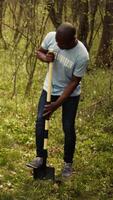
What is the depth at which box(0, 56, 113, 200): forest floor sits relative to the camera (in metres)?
6.39

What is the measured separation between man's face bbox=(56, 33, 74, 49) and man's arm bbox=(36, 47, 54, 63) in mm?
154

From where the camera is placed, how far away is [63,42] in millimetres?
6098

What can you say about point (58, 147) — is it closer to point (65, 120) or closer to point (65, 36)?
point (65, 120)

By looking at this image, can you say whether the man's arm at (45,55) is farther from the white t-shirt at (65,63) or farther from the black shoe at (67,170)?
the black shoe at (67,170)

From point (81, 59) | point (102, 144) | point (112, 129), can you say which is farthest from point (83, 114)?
point (81, 59)

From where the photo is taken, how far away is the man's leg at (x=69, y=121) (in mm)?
6504

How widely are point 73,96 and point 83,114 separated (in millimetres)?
3621

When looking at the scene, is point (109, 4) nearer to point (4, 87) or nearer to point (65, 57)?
point (4, 87)

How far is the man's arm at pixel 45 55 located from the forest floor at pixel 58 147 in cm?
149

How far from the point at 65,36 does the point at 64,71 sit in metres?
0.48

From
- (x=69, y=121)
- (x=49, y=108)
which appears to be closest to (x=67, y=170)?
(x=69, y=121)

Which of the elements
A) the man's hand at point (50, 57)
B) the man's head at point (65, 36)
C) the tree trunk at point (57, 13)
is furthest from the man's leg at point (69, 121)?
the tree trunk at point (57, 13)

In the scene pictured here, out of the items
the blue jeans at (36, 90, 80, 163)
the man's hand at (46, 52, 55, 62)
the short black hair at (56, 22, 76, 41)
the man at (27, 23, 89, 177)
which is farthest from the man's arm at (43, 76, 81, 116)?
the short black hair at (56, 22, 76, 41)

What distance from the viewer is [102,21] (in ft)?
48.8
